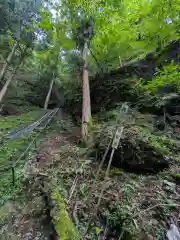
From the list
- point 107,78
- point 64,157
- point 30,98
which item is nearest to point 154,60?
point 107,78

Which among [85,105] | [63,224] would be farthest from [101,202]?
[85,105]

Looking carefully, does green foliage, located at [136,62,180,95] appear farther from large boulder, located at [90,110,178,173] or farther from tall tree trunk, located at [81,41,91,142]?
tall tree trunk, located at [81,41,91,142]

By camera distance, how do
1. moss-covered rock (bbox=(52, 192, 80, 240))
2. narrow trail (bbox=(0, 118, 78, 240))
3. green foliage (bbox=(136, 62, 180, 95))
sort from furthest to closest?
1. green foliage (bbox=(136, 62, 180, 95))
2. narrow trail (bbox=(0, 118, 78, 240))
3. moss-covered rock (bbox=(52, 192, 80, 240))

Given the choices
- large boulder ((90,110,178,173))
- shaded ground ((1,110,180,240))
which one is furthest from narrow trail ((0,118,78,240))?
large boulder ((90,110,178,173))

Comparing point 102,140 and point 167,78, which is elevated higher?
point 167,78

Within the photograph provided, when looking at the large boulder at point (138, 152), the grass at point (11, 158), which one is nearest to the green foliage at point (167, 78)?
the large boulder at point (138, 152)

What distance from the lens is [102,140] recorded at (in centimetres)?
475

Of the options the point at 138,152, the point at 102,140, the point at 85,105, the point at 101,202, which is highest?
the point at 85,105

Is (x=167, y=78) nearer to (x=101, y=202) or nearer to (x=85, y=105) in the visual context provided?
(x=85, y=105)

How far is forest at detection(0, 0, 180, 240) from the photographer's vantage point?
2920 millimetres

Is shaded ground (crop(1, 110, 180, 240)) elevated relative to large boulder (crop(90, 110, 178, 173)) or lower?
lower

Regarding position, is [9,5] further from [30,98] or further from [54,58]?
[30,98]

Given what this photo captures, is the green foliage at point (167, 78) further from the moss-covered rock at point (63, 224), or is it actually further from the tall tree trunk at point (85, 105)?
the moss-covered rock at point (63, 224)

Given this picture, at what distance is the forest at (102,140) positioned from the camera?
2.92 m
